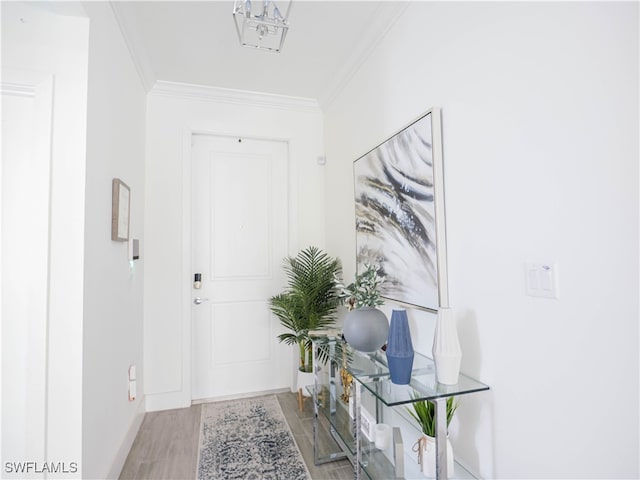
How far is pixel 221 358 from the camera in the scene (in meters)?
2.90

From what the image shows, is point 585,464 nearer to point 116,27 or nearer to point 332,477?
point 332,477

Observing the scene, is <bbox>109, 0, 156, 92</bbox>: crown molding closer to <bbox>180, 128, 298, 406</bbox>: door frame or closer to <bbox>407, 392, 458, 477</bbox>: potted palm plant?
<bbox>180, 128, 298, 406</bbox>: door frame

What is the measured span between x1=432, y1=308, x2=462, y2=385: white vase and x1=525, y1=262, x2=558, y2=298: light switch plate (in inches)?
12.0

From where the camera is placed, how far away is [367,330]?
1561mm

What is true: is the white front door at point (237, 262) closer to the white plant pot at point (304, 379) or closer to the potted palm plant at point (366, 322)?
the white plant pot at point (304, 379)

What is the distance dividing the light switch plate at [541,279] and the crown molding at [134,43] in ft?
7.65

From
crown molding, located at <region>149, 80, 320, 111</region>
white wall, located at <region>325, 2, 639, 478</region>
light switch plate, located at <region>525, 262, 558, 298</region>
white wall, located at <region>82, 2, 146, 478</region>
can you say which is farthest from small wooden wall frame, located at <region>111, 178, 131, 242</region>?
light switch plate, located at <region>525, 262, 558, 298</region>

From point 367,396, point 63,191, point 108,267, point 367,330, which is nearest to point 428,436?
point 367,330

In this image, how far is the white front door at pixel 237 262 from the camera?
2.89 metres

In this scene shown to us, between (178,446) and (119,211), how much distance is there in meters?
1.52

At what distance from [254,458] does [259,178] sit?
7.11ft

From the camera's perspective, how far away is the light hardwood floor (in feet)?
6.20

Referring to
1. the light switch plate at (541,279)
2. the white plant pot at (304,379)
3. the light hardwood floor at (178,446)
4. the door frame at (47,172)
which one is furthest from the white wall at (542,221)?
the door frame at (47,172)

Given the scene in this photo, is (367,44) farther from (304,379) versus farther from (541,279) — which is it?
(304,379)
